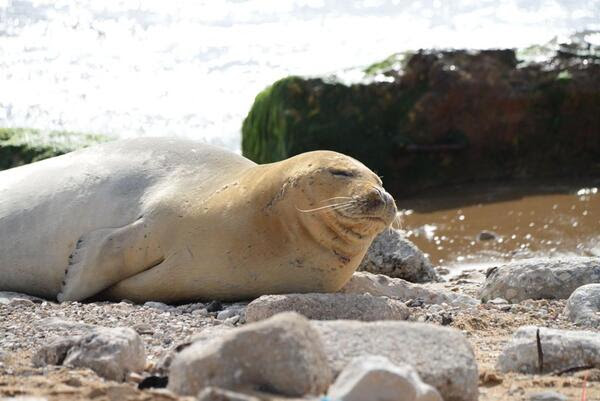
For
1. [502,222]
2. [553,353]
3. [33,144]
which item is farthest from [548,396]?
[33,144]

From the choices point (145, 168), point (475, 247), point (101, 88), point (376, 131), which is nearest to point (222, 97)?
point (101, 88)

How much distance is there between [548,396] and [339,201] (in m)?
2.15

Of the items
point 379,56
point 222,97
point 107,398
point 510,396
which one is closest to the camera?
point 107,398

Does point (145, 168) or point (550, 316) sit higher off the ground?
point (145, 168)

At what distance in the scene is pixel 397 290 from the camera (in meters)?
6.49

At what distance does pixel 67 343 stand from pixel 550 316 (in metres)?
2.48

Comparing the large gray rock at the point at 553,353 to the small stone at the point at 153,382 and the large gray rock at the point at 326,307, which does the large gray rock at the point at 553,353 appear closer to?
the large gray rock at the point at 326,307

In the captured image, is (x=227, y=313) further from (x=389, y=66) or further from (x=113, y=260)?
(x=389, y=66)

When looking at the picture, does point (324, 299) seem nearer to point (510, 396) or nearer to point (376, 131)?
point (510, 396)

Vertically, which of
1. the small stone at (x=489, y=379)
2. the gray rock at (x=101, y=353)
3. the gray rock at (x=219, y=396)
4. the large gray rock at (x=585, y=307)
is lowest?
the large gray rock at (x=585, y=307)

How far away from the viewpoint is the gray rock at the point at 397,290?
631 cm

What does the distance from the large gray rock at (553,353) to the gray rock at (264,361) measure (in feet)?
4.26

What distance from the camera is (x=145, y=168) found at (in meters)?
6.71

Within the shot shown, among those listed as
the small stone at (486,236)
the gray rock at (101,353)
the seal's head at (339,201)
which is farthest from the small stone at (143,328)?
the small stone at (486,236)
